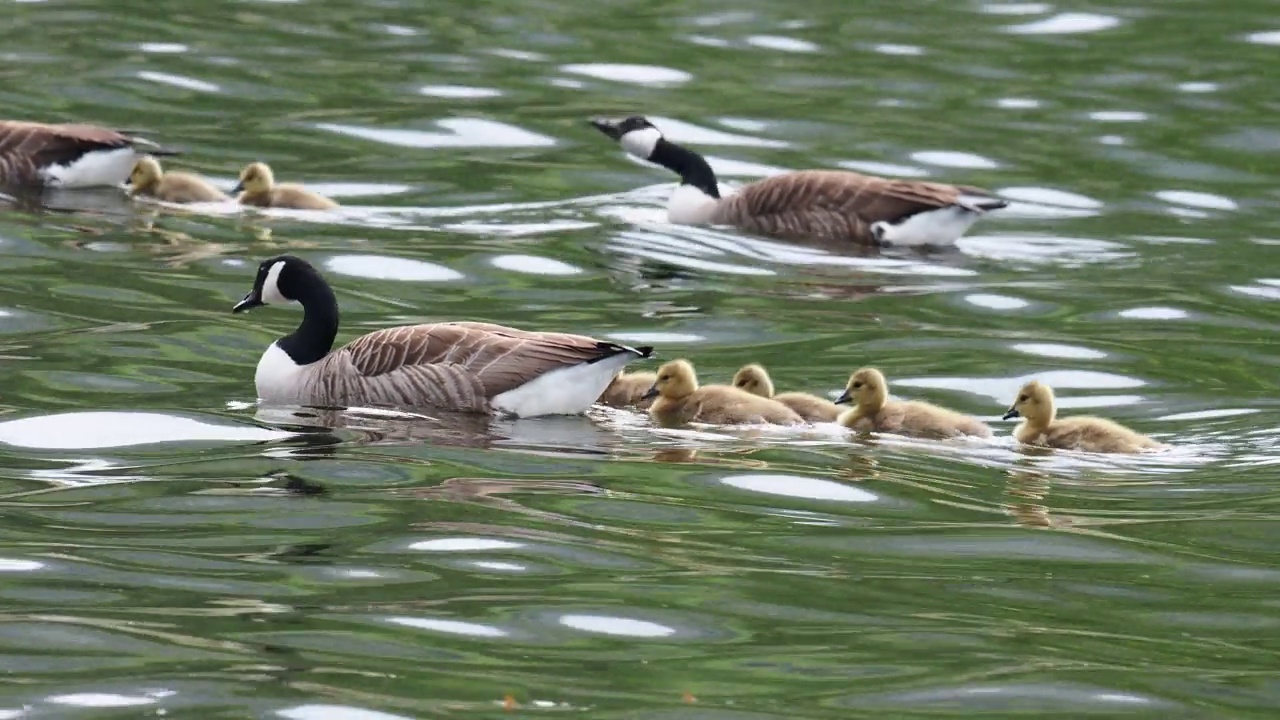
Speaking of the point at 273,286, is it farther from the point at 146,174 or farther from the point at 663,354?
the point at 146,174

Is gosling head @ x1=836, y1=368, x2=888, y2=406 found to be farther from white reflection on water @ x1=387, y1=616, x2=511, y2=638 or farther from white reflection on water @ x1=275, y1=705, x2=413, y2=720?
white reflection on water @ x1=275, y1=705, x2=413, y2=720

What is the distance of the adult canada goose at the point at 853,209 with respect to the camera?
806 inches

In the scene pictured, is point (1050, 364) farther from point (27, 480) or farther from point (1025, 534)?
point (27, 480)

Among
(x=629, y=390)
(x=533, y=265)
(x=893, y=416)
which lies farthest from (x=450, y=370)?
(x=533, y=265)

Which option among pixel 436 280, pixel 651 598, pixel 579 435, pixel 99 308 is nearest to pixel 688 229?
pixel 436 280

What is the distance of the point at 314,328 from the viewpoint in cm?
1455

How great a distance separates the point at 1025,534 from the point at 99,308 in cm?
809

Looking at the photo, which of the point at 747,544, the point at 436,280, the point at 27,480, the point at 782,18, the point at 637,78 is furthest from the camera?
the point at 782,18

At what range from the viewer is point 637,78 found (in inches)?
1136

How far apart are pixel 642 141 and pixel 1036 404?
1041 centimetres

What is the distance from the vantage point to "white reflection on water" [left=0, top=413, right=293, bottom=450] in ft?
41.2

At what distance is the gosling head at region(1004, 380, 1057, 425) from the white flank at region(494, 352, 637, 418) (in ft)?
7.02

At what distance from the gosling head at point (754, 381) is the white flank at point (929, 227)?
6584 millimetres

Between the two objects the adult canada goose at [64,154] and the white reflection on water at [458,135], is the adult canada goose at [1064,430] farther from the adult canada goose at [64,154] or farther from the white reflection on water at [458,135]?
the white reflection on water at [458,135]
